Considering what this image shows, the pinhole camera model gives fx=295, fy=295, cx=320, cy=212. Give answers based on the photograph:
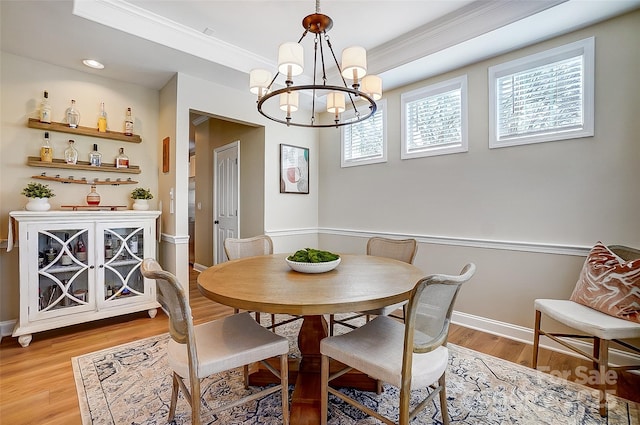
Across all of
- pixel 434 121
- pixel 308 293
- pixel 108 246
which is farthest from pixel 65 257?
pixel 434 121

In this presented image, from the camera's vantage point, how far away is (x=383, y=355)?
4.42 feet

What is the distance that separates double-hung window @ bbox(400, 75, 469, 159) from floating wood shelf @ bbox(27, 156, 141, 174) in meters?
3.05

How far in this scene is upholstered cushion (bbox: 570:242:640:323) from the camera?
1.77 m

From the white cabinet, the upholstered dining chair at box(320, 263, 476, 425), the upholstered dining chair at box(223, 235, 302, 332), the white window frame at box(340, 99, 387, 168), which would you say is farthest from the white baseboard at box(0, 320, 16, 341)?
the white window frame at box(340, 99, 387, 168)

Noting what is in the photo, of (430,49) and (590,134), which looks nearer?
(590,134)

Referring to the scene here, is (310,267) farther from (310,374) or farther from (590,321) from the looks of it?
(590,321)

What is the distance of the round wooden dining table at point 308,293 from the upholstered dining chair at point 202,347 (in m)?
0.17

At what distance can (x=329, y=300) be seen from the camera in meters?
1.29

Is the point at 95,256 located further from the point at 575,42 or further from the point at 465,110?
the point at 575,42

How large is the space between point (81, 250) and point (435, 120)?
3.70 meters

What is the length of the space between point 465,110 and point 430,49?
0.68 metres

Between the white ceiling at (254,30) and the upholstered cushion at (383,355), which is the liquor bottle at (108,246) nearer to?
the white ceiling at (254,30)

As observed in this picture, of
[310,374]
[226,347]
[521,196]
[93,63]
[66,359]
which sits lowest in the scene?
→ [66,359]

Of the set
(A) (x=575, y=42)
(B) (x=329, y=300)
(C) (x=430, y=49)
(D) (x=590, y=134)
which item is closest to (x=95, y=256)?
(B) (x=329, y=300)
